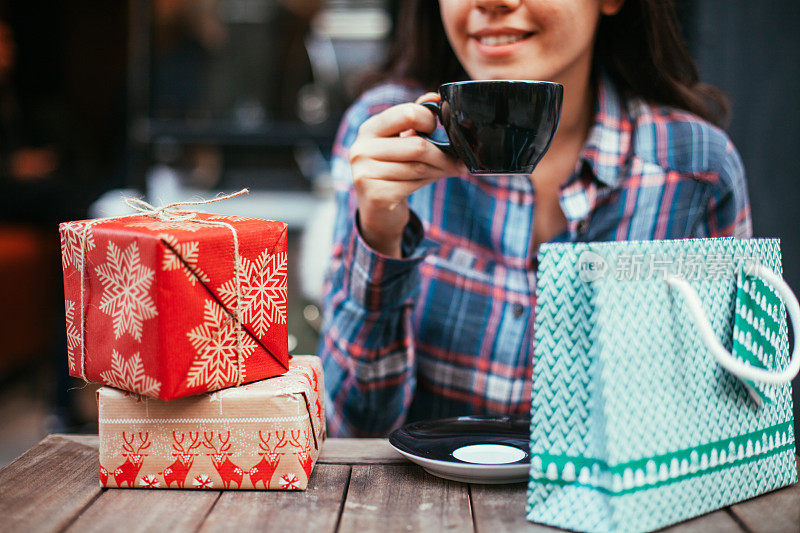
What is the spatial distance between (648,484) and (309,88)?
1948 mm

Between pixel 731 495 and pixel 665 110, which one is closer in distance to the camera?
pixel 731 495

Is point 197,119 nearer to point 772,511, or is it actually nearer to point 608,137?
point 608,137

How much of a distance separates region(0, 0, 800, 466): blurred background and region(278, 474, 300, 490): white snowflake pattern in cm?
24

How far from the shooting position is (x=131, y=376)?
28.1 inches

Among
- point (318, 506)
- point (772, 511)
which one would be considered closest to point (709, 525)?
point (772, 511)

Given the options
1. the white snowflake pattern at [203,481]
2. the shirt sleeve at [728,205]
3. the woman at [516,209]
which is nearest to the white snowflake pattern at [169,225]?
the white snowflake pattern at [203,481]

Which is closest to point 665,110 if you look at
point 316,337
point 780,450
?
point 780,450

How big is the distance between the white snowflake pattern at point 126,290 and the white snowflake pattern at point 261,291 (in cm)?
7

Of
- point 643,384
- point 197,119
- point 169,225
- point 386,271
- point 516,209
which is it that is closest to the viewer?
point 643,384

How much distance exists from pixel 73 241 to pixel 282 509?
329 millimetres

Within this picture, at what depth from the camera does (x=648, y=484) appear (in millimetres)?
634

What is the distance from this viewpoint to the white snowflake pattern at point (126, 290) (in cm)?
69

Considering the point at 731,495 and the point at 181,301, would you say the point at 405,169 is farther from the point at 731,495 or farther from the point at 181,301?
the point at 731,495

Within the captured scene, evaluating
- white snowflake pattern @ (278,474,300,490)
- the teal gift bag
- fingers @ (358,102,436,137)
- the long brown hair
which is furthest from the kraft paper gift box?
the long brown hair
